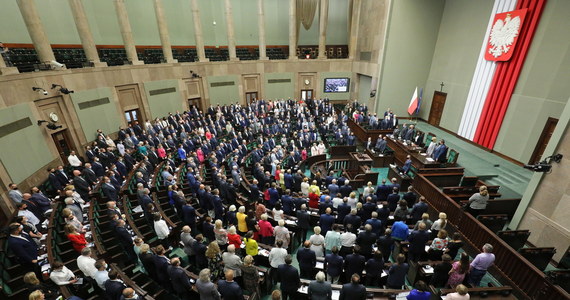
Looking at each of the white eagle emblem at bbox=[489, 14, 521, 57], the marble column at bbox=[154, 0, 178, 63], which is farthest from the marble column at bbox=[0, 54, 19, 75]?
the white eagle emblem at bbox=[489, 14, 521, 57]

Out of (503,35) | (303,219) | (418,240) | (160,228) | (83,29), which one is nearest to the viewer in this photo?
(418,240)

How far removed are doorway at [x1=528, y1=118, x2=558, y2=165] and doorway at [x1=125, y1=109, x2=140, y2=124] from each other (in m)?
20.1

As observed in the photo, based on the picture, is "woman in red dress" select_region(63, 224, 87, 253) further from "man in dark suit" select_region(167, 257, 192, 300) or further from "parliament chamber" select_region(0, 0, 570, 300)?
"man in dark suit" select_region(167, 257, 192, 300)

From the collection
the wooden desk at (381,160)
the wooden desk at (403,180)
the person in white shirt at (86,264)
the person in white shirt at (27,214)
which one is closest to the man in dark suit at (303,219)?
the person in white shirt at (86,264)

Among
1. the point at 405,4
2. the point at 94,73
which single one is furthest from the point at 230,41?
the point at 405,4

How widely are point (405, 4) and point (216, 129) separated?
14299mm

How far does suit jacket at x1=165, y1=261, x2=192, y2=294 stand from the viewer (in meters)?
4.47

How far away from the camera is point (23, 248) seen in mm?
5137

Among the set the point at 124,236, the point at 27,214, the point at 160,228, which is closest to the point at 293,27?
the point at 160,228

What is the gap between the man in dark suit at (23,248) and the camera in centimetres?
507

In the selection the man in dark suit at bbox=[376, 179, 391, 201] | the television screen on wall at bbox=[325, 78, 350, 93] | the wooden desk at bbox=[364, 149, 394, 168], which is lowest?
the wooden desk at bbox=[364, 149, 394, 168]

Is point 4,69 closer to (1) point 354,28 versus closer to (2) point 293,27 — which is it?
(2) point 293,27

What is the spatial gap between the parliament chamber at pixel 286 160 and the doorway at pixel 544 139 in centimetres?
9

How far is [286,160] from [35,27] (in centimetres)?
1203
